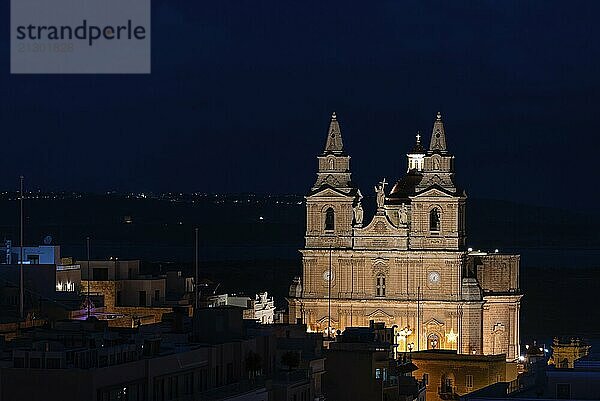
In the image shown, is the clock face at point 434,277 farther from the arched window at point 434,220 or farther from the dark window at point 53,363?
the dark window at point 53,363

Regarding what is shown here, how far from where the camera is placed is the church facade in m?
108

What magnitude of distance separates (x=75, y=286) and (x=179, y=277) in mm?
14680

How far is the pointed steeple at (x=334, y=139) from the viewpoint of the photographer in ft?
367

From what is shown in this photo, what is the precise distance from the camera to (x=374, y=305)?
109438mm

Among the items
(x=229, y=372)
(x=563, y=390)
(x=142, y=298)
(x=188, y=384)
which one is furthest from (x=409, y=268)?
(x=188, y=384)

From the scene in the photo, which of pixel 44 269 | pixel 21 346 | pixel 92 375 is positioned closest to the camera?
pixel 92 375

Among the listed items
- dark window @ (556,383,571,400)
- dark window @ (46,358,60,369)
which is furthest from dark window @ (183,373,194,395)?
dark window @ (556,383,571,400)

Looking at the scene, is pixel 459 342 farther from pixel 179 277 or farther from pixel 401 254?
pixel 179 277

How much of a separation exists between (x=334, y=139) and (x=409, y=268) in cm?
752

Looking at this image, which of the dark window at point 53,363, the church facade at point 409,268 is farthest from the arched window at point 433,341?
the dark window at point 53,363

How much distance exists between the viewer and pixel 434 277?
10869cm

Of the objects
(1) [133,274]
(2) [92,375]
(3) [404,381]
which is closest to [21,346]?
(2) [92,375]

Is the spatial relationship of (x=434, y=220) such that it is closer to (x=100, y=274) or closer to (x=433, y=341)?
(x=433, y=341)

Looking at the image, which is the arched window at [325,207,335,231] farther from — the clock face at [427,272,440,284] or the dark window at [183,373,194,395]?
the dark window at [183,373,194,395]
